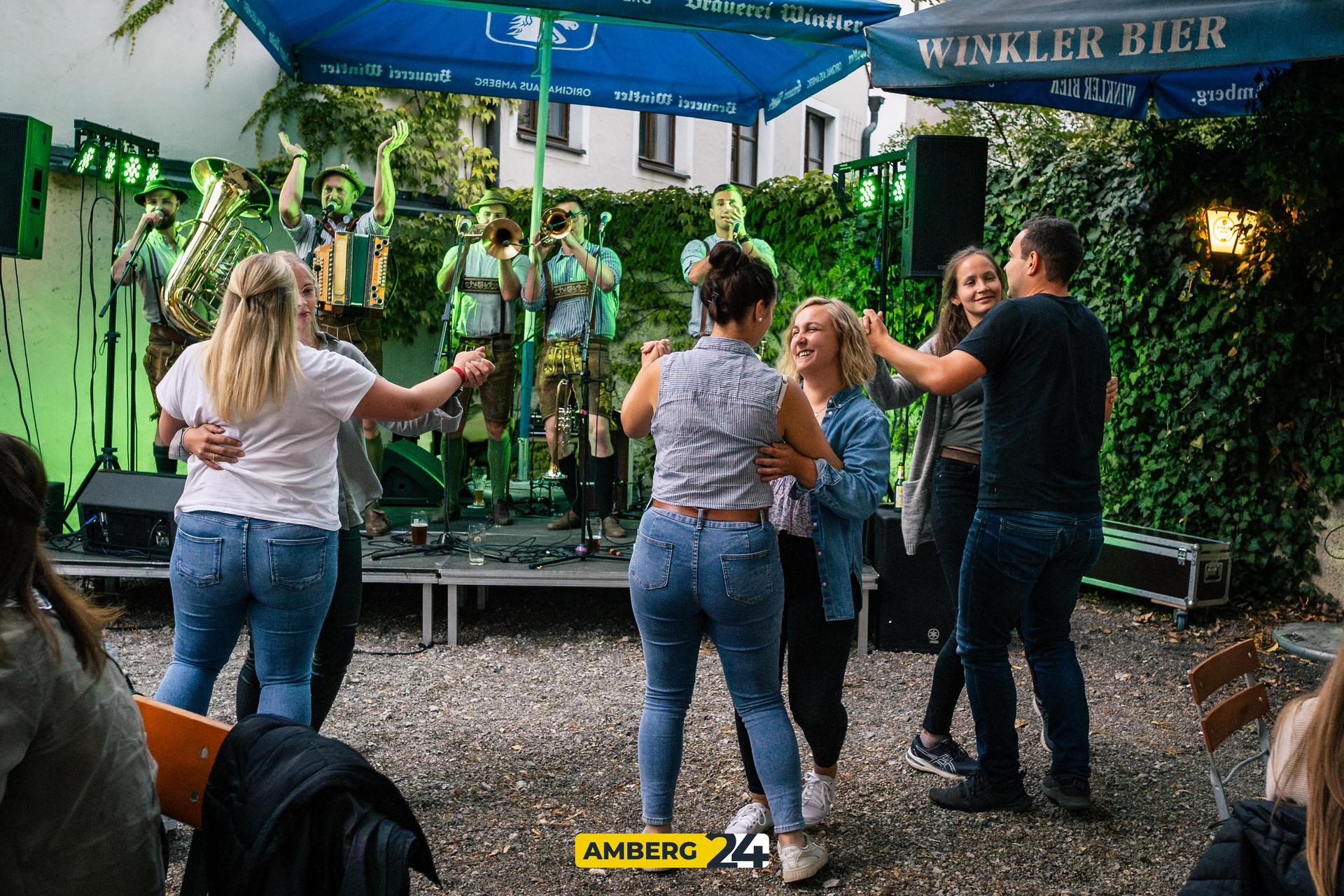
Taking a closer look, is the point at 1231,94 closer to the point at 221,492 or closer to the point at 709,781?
the point at 709,781

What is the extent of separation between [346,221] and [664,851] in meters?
5.38

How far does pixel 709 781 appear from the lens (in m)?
3.79

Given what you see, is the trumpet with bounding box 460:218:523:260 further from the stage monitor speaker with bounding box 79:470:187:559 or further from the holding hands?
the holding hands

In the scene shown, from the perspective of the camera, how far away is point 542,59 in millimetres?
7207

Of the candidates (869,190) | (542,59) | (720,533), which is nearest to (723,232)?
(869,190)

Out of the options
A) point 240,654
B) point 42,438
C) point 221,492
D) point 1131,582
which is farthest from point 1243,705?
point 42,438

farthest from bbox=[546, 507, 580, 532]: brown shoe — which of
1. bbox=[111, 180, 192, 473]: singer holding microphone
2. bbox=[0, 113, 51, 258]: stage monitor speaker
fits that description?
bbox=[0, 113, 51, 258]: stage monitor speaker

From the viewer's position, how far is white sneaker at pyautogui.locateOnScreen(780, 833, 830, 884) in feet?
9.45

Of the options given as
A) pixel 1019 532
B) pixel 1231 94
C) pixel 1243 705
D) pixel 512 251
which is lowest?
pixel 1243 705

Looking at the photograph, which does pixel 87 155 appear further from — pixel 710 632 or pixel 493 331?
pixel 710 632

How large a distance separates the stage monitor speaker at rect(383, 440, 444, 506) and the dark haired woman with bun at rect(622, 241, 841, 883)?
482cm

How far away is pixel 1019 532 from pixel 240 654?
374 centimetres

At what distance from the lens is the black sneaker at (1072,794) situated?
3428 millimetres

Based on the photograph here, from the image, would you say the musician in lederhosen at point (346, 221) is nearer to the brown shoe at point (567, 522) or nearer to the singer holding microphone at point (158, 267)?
the singer holding microphone at point (158, 267)
